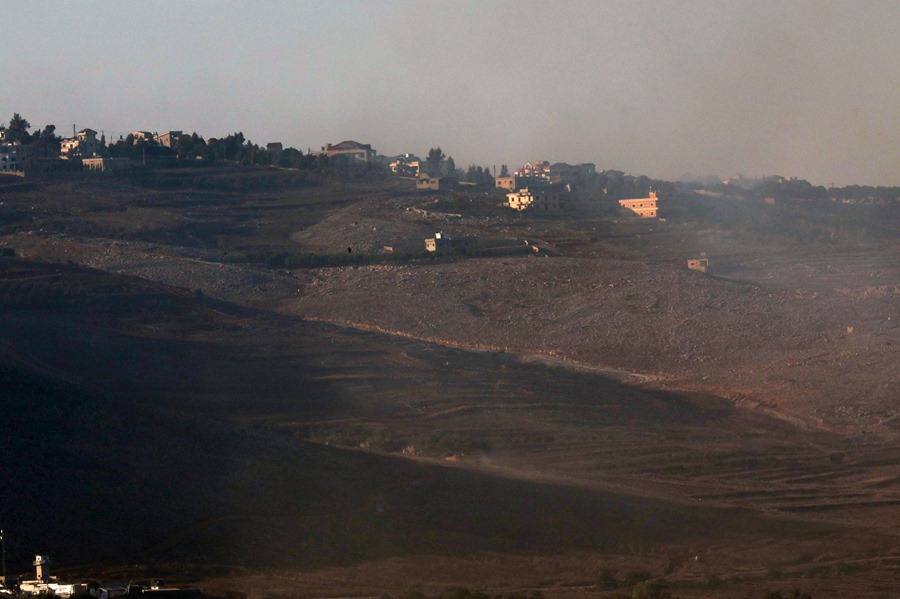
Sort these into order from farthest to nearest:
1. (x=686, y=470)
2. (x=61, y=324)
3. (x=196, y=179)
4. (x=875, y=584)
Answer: (x=196, y=179) → (x=61, y=324) → (x=686, y=470) → (x=875, y=584)

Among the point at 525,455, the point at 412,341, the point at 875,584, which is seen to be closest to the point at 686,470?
the point at 525,455

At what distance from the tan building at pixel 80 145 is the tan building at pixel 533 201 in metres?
21.1

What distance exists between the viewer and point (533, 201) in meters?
50.9

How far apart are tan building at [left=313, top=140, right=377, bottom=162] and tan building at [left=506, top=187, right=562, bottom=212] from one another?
17.6 m

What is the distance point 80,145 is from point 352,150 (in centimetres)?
1482

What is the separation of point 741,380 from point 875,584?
36.6 feet

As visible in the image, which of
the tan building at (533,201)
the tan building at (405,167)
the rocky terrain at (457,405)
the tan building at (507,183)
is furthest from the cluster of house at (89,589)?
the tan building at (405,167)

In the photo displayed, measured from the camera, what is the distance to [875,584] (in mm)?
14305

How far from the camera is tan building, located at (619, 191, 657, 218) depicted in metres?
49.9

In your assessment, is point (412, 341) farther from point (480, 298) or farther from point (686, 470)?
point (686, 470)

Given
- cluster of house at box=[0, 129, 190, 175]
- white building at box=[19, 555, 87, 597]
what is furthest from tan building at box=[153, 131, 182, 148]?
white building at box=[19, 555, 87, 597]

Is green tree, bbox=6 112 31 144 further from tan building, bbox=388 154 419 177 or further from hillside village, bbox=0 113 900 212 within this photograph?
tan building, bbox=388 154 419 177

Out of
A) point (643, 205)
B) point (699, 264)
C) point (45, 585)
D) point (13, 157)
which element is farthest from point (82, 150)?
point (45, 585)

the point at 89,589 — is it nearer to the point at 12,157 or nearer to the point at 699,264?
the point at 699,264
